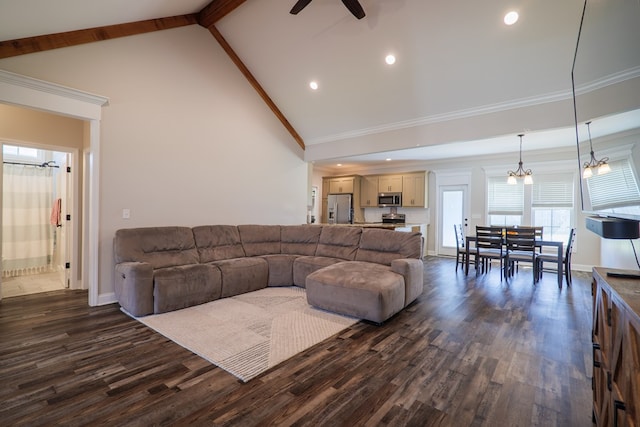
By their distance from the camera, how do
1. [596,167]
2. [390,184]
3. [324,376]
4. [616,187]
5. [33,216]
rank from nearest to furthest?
[616,187]
[596,167]
[324,376]
[33,216]
[390,184]

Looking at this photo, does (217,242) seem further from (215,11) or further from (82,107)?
(215,11)

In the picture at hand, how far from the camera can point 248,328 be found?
2.88 meters

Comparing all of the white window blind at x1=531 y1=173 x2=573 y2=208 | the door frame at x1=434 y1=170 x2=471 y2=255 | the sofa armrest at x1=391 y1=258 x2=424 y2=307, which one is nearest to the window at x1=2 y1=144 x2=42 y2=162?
the sofa armrest at x1=391 y1=258 x2=424 y2=307

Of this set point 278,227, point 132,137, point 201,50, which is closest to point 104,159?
point 132,137

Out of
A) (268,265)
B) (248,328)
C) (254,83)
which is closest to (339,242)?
(268,265)

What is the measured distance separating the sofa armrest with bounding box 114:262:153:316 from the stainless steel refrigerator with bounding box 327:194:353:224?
6.35 m

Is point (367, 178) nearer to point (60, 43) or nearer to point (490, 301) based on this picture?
point (490, 301)

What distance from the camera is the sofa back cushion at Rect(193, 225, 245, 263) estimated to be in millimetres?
4191

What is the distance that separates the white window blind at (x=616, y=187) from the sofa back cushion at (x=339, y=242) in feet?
9.33

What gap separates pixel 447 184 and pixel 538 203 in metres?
2.03

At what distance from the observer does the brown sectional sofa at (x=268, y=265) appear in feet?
10.4

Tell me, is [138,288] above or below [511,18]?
below

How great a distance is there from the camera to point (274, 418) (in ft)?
5.41

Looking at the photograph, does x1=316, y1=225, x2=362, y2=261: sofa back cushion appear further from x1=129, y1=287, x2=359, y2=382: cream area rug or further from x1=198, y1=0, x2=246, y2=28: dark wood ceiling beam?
x1=198, y1=0, x2=246, y2=28: dark wood ceiling beam
